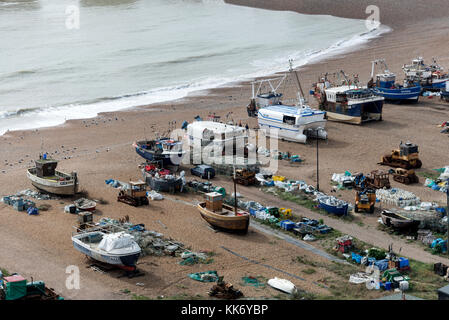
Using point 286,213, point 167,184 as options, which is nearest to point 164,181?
point 167,184

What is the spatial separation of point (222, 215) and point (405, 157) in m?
10.7

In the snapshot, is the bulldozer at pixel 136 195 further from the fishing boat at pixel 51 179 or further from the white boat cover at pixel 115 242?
the white boat cover at pixel 115 242

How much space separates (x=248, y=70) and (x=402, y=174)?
3201 centimetres

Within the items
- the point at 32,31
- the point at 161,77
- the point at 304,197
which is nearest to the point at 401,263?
the point at 304,197

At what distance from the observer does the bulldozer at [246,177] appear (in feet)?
95.0

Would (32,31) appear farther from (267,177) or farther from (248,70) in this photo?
(267,177)

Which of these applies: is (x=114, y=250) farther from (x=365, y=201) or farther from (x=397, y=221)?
(x=365, y=201)

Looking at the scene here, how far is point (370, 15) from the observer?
84.9m

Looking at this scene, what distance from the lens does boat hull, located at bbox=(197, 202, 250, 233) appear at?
77.1ft

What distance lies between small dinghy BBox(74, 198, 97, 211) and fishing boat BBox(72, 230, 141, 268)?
457 centimetres

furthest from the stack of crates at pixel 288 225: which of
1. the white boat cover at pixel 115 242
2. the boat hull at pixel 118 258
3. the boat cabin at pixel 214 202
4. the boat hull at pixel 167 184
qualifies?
the boat hull at pixel 118 258

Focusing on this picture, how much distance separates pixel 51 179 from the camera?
92.6 feet

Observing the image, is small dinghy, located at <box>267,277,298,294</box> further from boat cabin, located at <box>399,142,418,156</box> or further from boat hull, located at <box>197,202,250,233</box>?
Result: boat cabin, located at <box>399,142,418,156</box>

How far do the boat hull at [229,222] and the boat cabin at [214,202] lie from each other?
26 centimetres
